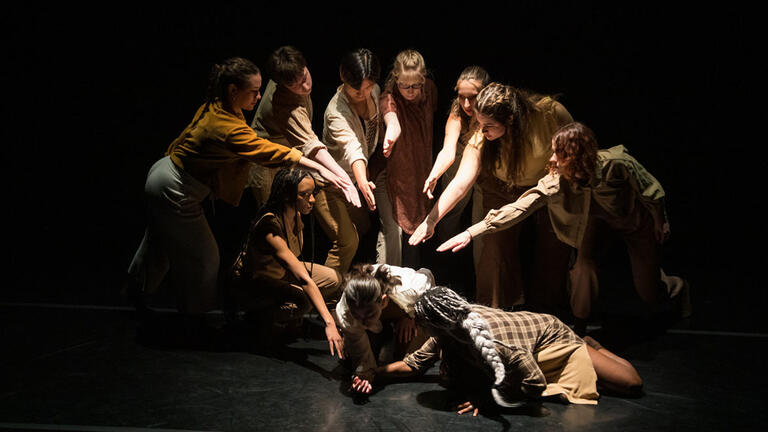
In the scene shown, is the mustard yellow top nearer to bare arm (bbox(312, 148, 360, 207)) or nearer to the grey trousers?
the grey trousers

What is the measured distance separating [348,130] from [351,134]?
3cm

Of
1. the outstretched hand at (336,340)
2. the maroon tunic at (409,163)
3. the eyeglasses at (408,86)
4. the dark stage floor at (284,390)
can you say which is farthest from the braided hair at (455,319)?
the eyeglasses at (408,86)

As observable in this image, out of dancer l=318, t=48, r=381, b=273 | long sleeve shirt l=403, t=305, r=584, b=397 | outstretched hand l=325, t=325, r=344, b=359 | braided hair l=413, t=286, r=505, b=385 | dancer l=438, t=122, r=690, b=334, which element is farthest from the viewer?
dancer l=318, t=48, r=381, b=273

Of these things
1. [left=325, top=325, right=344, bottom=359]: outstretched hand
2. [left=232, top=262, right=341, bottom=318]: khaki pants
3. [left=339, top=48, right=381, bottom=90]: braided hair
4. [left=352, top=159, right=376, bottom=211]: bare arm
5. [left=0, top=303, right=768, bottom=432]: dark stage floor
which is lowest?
[left=0, top=303, right=768, bottom=432]: dark stage floor

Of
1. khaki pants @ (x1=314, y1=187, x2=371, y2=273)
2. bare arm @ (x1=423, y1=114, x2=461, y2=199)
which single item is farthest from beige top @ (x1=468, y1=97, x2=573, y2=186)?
khaki pants @ (x1=314, y1=187, x2=371, y2=273)

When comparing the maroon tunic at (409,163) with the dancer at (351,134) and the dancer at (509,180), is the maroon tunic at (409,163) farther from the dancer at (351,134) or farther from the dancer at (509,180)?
the dancer at (509,180)

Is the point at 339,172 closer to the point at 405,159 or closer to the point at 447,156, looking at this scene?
the point at 405,159

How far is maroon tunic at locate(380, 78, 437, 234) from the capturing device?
146 inches

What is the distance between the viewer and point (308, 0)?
172 inches

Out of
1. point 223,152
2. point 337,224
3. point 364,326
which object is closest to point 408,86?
point 337,224

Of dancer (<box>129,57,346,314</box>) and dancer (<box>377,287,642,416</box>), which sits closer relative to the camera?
dancer (<box>377,287,642,416</box>)

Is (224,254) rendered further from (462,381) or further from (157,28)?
(462,381)

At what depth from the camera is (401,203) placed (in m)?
3.72

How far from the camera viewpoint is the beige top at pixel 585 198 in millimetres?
3312
